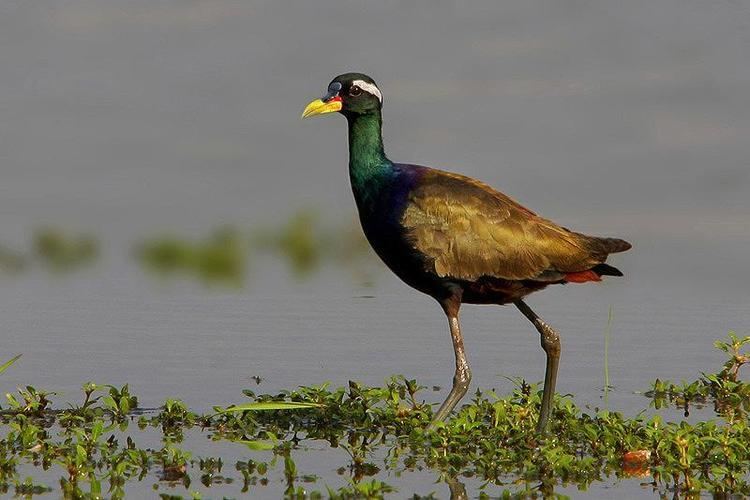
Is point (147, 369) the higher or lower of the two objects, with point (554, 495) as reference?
higher

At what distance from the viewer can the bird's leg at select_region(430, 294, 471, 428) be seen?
1084 cm

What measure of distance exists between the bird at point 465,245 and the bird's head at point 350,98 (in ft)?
1.57

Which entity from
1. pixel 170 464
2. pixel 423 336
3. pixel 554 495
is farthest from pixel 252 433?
pixel 423 336

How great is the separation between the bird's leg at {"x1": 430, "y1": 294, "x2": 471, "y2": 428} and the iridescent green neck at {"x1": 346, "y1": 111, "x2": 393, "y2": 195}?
89cm

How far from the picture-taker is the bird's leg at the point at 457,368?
10.8 meters

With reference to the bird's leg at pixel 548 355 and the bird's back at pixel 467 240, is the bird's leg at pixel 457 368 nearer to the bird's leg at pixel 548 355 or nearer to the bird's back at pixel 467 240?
the bird's back at pixel 467 240

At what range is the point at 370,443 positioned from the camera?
10.3 m

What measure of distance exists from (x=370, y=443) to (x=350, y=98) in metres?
2.45

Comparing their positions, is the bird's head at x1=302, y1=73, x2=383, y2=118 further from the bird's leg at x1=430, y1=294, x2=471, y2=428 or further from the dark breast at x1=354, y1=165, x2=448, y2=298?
the bird's leg at x1=430, y1=294, x2=471, y2=428

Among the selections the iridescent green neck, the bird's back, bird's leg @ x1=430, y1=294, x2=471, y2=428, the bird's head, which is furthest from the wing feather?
the bird's head

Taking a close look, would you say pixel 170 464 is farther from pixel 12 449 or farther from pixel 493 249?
pixel 493 249

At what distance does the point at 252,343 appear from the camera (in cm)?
1289

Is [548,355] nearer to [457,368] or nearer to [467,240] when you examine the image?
[457,368]

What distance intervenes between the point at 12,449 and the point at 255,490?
4.99ft
